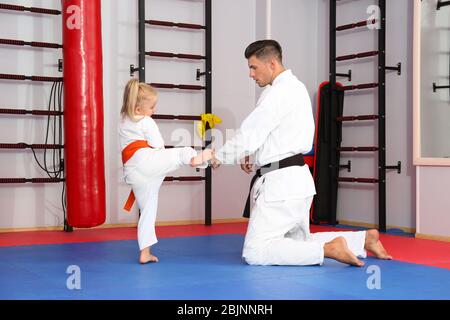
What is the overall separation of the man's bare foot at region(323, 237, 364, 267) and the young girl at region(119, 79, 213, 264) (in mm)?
951

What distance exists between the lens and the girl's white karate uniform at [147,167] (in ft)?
12.3

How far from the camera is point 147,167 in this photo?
12.4 ft

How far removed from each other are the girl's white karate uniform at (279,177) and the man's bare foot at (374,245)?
0.30m

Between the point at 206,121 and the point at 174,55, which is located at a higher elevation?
the point at 174,55

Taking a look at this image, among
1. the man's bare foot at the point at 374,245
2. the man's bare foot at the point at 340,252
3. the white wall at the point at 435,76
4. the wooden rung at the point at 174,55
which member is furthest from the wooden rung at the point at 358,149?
the man's bare foot at the point at 340,252

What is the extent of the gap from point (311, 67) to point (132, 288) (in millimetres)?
4417

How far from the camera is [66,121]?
16.6 ft

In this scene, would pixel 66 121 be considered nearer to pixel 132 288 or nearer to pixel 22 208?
pixel 22 208

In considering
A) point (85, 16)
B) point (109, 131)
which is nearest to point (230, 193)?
point (109, 131)

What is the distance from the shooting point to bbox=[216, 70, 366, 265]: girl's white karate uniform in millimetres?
3572

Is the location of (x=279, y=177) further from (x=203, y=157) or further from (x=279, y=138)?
(x=203, y=157)

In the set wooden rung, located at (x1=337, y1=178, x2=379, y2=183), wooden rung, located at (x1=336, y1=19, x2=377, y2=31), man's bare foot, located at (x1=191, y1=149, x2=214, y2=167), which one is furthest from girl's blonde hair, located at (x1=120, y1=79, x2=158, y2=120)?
wooden rung, located at (x1=336, y1=19, x2=377, y2=31)

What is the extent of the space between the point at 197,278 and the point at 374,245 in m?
1.20

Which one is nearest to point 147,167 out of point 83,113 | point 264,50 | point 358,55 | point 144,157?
point 144,157
